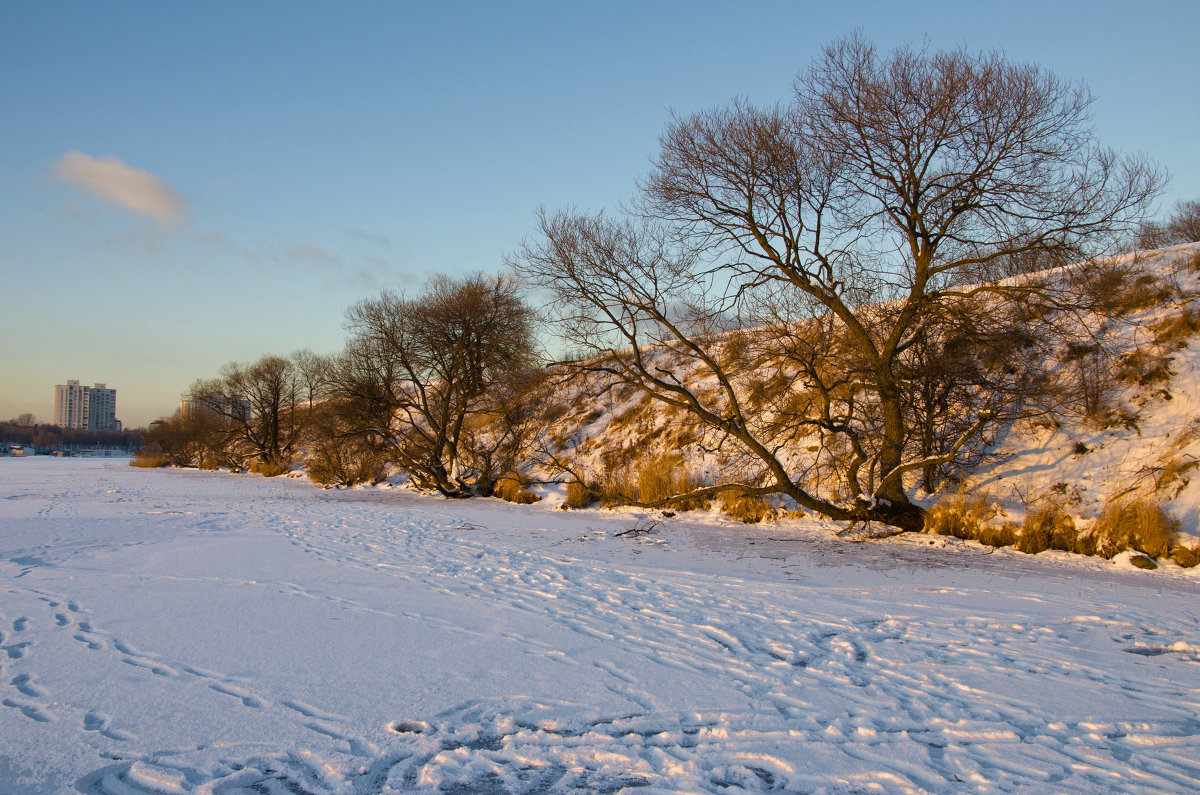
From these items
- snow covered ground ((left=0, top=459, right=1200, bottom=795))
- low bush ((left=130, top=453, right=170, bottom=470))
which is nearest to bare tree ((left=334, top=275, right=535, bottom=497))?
snow covered ground ((left=0, top=459, right=1200, bottom=795))

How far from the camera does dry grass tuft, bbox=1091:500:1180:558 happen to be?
868 cm

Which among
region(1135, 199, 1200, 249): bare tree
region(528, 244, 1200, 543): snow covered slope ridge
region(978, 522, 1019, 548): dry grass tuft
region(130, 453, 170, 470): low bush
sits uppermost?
region(1135, 199, 1200, 249): bare tree

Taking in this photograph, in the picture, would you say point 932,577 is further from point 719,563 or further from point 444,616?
point 444,616

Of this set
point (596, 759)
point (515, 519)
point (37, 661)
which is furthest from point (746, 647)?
point (515, 519)

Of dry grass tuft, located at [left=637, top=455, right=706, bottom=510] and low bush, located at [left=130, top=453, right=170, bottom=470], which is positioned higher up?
dry grass tuft, located at [left=637, top=455, right=706, bottom=510]

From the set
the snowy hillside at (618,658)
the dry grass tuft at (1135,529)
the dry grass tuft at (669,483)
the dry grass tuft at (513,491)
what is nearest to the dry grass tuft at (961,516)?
the snowy hillside at (618,658)

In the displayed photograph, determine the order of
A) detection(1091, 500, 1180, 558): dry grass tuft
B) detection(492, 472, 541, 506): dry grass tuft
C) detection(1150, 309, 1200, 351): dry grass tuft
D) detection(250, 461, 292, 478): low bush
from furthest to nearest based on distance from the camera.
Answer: detection(250, 461, 292, 478): low bush → detection(492, 472, 541, 506): dry grass tuft → detection(1150, 309, 1200, 351): dry grass tuft → detection(1091, 500, 1180, 558): dry grass tuft

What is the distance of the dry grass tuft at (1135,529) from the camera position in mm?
8680

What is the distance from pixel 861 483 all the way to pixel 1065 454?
3264mm

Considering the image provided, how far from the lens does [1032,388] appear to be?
11992 millimetres

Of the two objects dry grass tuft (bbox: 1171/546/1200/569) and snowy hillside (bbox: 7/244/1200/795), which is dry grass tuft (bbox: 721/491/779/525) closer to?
snowy hillside (bbox: 7/244/1200/795)

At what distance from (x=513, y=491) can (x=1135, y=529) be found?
13764 mm

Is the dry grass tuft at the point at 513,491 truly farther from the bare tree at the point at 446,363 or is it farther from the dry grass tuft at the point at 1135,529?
the dry grass tuft at the point at 1135,529

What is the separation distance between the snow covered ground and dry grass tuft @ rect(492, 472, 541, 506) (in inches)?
365
